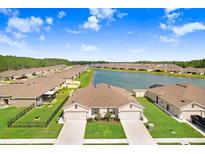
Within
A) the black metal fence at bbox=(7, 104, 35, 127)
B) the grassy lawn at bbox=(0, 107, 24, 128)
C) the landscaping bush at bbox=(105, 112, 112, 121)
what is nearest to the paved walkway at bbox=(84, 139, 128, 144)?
the landscaping bush at bbox=(105, 112, 112, 121)

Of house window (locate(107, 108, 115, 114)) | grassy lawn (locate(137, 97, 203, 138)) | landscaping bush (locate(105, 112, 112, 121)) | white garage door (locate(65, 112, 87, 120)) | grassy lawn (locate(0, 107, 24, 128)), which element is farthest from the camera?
house window (locate(107, 108, 115, 114))

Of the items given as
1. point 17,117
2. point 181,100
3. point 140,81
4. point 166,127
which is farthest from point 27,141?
point 140,81

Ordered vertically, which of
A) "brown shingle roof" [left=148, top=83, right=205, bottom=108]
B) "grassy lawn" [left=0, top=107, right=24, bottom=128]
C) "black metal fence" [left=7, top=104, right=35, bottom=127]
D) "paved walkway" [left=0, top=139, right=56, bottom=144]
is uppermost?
"brown shingle roof" [left=148, top=83, right=205, bottom=108]

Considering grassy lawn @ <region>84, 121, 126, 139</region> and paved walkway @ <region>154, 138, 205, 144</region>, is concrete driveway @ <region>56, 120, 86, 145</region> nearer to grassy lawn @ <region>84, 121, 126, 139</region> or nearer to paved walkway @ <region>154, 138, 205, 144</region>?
grassy lawn @ <region>84, 121, 126, 139</region>

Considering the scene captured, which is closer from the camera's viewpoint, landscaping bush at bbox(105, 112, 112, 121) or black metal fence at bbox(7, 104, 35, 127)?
black metal fence at bbox(7, 104, 35, 127)

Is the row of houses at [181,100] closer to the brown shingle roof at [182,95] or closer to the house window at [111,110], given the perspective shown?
the brown shingle roof at [182,95]

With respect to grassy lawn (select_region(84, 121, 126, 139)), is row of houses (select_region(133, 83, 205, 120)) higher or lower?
higher

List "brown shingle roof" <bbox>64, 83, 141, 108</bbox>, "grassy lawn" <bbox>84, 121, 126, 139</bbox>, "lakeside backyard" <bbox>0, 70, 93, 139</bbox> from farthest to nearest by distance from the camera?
1. "brown shingle roof" <bbox>64, 83, 141, 108</bbox>
2. "lakeside backyard" <bbox>0, 70, 93, 139</bbox>
3. "grassy lawn" <bbox>84, 121, 126, 139</bbox>
